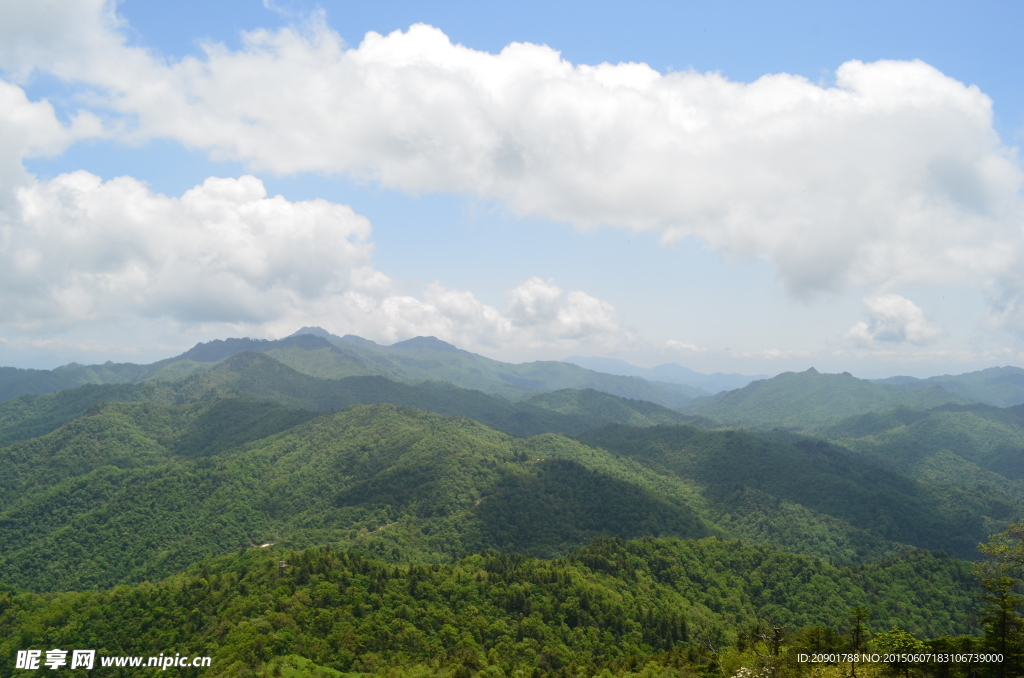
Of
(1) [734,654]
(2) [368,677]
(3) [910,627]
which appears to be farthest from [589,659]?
(3) [910,627]

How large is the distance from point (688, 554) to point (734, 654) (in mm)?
74839

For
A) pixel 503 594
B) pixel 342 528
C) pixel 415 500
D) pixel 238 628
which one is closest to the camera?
pixel 238 628

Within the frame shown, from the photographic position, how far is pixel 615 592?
350 feet

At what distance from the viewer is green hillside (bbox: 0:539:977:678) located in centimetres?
7638

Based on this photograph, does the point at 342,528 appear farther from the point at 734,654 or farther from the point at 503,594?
the point at 734,654

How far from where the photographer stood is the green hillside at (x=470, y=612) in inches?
3007

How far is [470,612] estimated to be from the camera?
93188 mm
